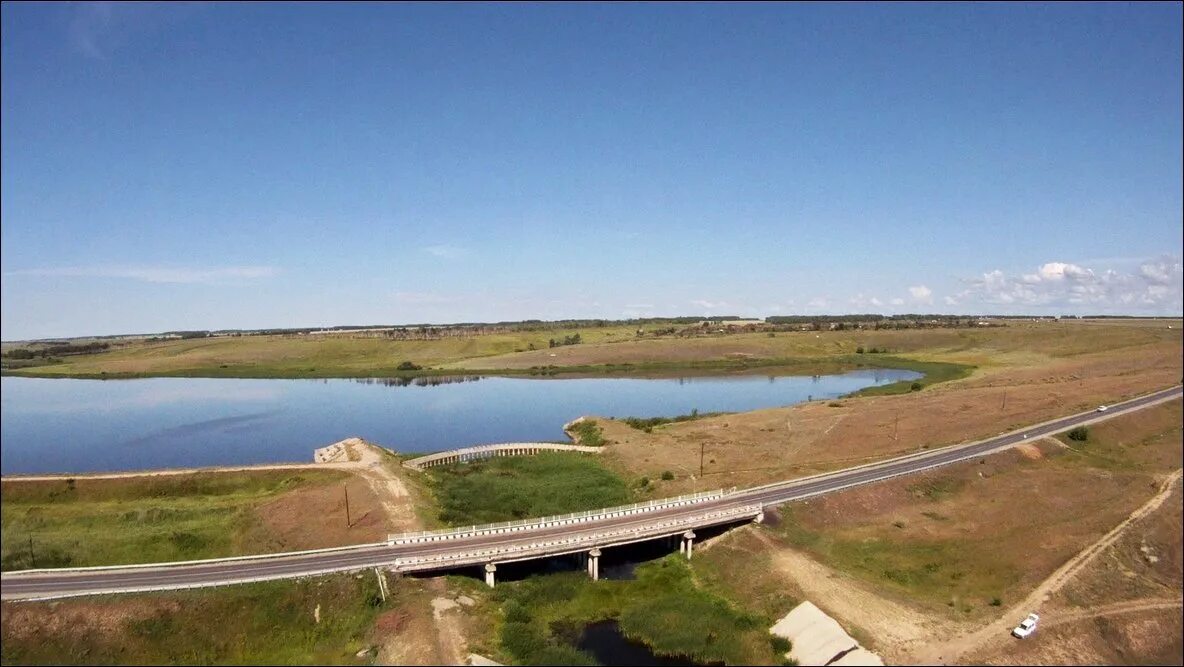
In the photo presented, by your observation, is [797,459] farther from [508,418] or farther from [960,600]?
[508,418]

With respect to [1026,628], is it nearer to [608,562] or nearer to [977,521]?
[977,521]

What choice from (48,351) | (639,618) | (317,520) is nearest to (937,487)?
(639,618)

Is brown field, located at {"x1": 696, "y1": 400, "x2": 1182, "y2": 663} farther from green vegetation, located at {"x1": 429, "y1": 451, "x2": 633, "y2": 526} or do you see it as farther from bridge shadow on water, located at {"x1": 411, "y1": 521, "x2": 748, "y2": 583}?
green vegetation, located at {"x1": 429, "y1": 451, "x2": 633, "y2": 526}

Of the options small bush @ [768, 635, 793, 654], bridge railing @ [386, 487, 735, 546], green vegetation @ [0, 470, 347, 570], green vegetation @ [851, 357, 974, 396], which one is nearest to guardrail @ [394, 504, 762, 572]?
bridge railing @ [386, 487, 735, 546]

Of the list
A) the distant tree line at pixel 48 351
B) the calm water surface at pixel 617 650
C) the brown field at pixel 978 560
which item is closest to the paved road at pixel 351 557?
the brown field at pixel 978 560

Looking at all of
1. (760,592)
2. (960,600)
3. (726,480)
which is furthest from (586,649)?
(726,480)
